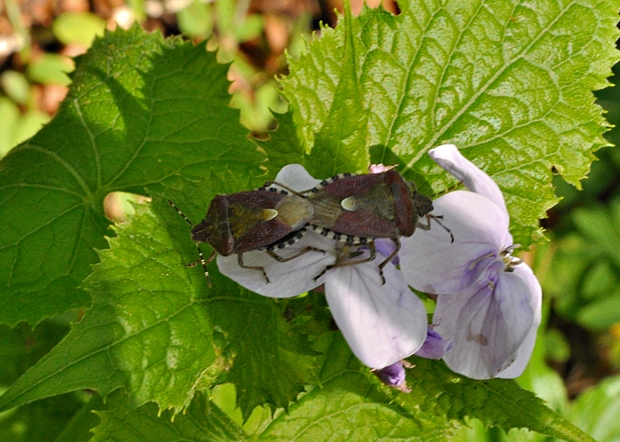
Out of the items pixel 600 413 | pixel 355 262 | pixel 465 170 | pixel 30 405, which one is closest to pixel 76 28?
pixel 30 405

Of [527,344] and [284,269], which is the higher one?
[284,269]

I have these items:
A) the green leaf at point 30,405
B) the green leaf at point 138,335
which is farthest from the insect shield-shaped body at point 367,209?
the green leaf at point 30,405

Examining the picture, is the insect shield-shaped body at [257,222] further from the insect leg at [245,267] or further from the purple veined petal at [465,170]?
the purple veined petal at [465,170]

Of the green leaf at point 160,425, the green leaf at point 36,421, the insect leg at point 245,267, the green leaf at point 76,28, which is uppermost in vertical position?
the insect leg at point 245,267

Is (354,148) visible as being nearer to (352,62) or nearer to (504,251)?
(352,62)

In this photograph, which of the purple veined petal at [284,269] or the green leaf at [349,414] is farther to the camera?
the green leaf at [349,414]

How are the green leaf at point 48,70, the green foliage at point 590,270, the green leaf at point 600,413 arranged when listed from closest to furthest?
the green leaf at point 600,413
the green foliage at point 590,270
the green leaf at point 48,70

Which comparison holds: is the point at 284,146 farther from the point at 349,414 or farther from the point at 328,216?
the point at 349,414
